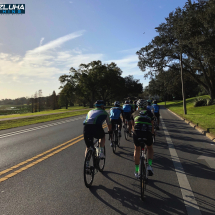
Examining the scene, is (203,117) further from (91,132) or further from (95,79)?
(95,79)

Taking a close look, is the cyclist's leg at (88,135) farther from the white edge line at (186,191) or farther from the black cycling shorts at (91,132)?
the white edge line at (186,191)

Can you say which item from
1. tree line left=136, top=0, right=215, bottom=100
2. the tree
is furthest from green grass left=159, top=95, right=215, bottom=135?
the tree

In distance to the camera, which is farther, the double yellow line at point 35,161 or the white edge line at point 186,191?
the double yellow line at point 35,161

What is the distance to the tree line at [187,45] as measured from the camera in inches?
741

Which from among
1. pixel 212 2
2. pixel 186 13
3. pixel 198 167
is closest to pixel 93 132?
pixel 198 167

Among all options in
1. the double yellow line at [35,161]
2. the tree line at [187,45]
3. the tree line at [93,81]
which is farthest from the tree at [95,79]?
the double yellow line at [35,161]

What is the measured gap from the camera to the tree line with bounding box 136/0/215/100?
61.7 feet

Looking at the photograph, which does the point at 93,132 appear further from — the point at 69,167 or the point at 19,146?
the point at 19,146

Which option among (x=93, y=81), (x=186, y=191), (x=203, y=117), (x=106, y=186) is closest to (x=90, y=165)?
(x=106, y=186)

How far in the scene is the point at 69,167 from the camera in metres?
5.57

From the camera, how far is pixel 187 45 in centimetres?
2170

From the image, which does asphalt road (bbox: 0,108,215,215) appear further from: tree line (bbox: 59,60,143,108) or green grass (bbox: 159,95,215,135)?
tree line (bbox: 59,60,143,108)

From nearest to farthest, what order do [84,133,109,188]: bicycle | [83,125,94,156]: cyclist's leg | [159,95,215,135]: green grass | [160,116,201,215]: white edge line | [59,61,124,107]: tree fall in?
[160,116,201,215]: white edge line < [84,133,109,188]: bicycle < [83,125,94,156]: cyclist's leg < [159,95,215,135]: green grass < [59,61,124,107]: tree

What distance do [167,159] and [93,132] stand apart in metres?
2.94
